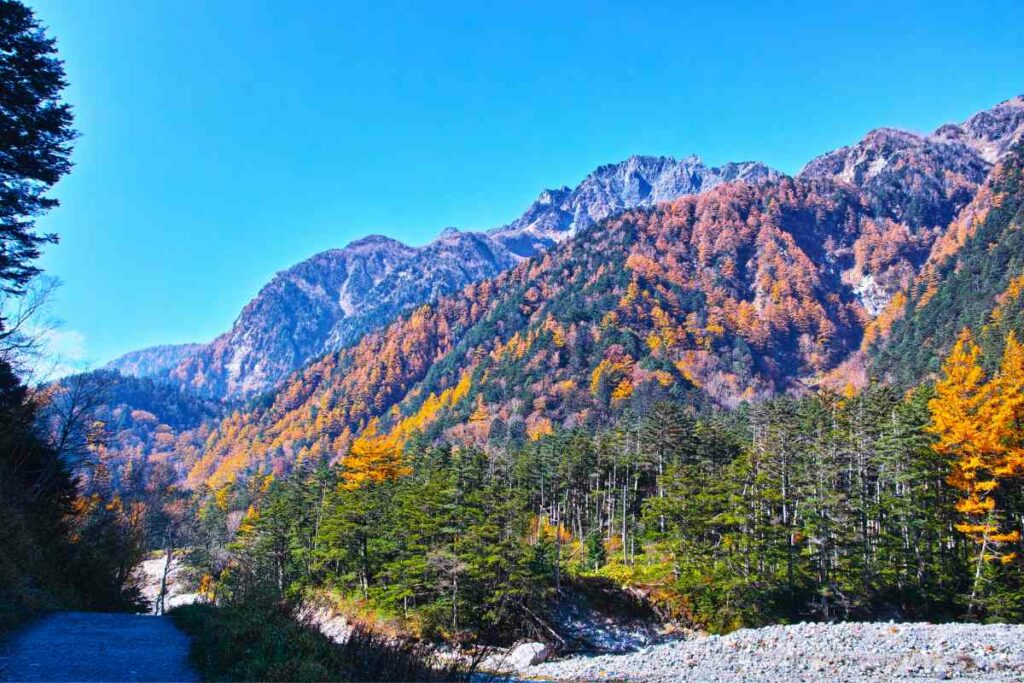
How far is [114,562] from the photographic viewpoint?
94.6ft

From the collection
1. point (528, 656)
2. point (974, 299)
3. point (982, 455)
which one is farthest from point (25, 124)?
point (974, 299)

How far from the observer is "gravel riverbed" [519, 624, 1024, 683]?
21406 millimetres

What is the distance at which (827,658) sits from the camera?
2338cm

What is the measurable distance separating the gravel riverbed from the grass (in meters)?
15.8

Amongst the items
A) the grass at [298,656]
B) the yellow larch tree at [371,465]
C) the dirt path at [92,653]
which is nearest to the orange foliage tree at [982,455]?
the grass at [298,656]

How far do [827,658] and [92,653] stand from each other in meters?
26.1

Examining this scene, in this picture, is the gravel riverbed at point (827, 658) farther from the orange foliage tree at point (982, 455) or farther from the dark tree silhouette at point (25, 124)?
the dark tree silhouette at point (25, 124)

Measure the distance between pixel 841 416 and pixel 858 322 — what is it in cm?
17447

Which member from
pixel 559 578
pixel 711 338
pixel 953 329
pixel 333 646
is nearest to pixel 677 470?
pixel 559 578

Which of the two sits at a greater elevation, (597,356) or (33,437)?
(597,356)

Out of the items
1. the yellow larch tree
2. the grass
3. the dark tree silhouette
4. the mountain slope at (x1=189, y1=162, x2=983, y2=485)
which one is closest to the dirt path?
the grass

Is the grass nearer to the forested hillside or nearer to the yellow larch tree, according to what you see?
the forested hillside

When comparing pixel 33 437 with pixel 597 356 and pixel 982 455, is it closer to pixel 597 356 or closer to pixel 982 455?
pixel 982 455

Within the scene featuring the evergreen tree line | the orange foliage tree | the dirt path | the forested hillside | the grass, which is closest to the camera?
the dirt path
